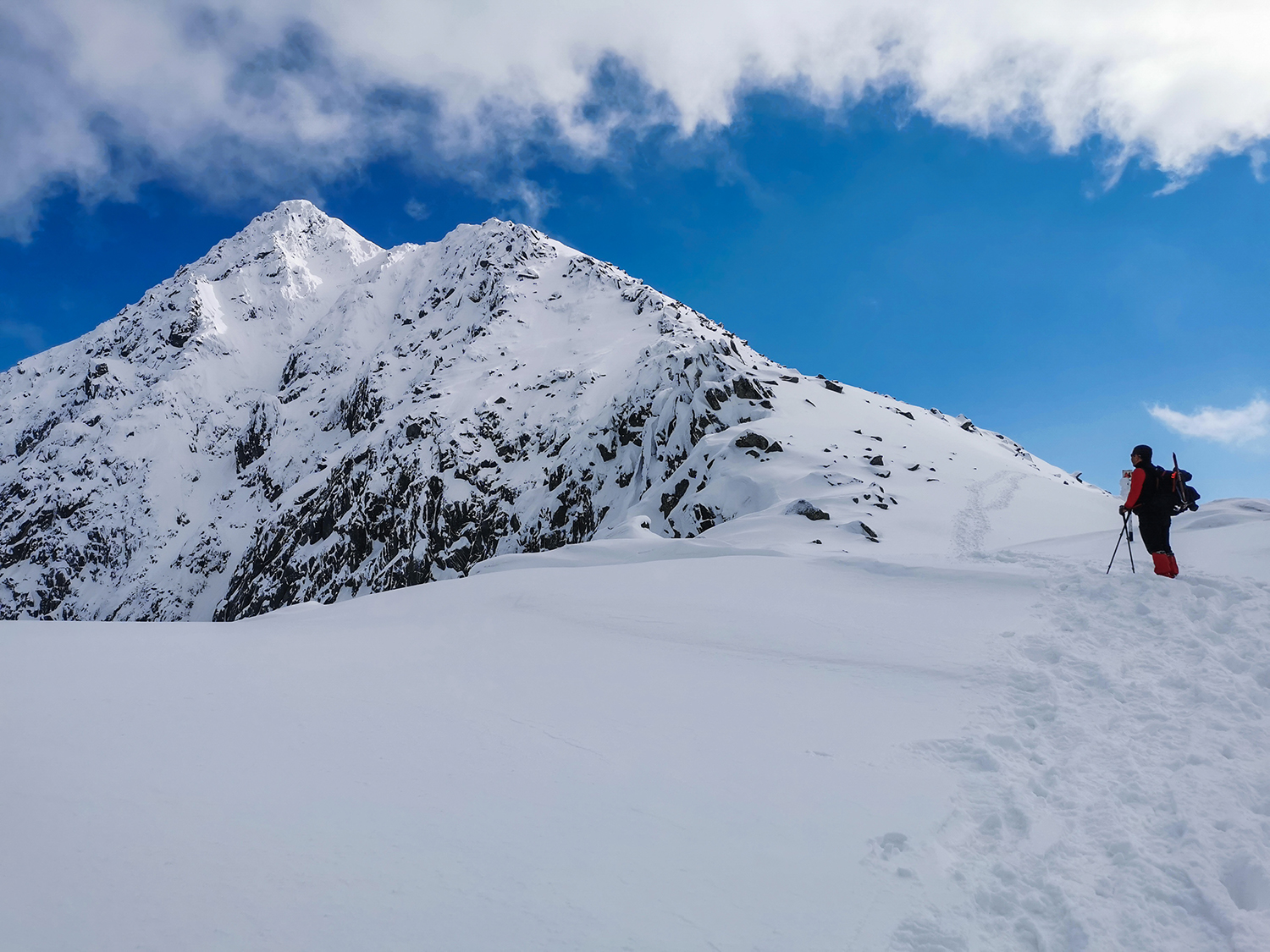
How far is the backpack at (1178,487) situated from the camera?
408 inches

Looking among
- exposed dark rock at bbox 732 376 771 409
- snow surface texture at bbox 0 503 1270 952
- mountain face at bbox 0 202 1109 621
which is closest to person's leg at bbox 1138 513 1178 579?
snow surface texture at bbox 0 503 1270 952

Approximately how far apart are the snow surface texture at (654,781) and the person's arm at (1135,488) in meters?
2.02

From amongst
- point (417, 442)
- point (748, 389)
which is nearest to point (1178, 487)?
point (748, 389)

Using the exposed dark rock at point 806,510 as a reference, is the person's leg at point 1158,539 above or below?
below

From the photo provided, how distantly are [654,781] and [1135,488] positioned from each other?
10.3m

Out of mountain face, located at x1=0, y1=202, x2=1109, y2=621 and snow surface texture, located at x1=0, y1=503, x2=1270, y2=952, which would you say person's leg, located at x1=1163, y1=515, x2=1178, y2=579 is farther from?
mountain face, located at x1=0, y1=202, x2=1109, y2=621

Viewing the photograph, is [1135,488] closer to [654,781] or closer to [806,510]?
[654,781]

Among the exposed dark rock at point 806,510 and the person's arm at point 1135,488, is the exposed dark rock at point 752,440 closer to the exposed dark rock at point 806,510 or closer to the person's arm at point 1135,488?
the exposed dark rock at point 806,510

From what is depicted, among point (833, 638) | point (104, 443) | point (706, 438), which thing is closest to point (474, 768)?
point (833, 638)

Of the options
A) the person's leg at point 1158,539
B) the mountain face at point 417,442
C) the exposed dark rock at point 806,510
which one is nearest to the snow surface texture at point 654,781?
the person's leg at point 1158,539

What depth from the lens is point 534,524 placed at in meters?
69.6

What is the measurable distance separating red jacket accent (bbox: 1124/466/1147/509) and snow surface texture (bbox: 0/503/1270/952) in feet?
6.68

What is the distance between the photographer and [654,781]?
15.5ft

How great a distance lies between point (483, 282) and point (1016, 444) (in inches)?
4175
